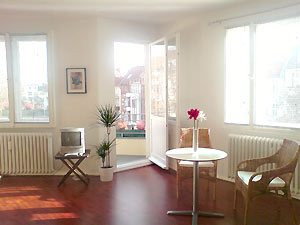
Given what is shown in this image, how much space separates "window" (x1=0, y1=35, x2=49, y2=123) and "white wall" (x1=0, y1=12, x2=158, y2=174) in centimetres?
17

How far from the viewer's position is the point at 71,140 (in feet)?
13.9

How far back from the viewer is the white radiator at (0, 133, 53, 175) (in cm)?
466

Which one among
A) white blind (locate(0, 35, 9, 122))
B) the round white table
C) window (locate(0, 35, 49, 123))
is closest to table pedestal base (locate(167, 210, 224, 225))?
the round white table

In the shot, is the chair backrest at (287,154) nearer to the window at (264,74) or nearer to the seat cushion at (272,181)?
the seat cushion at (272,181)

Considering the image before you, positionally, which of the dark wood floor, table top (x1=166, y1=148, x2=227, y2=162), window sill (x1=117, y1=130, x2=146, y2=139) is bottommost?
the dark wood floor

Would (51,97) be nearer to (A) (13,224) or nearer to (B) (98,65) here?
(B) (98,65)

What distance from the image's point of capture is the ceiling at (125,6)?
150 inches

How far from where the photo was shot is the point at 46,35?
466 cm

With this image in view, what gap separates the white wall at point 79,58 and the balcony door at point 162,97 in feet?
2.53

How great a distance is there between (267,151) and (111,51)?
291 cm

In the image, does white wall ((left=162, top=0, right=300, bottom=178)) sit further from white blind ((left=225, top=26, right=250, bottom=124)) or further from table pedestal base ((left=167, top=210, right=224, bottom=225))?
table pedestal base ((left=167, top=210, right=224, bottom=225))

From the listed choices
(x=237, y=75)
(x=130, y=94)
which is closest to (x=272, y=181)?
(x=237, y=75)

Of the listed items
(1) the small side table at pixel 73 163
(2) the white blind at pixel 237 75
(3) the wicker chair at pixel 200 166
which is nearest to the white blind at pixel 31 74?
(1) the small side table at pixel 73 163

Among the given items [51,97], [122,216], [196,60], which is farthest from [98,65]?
[122,216]
